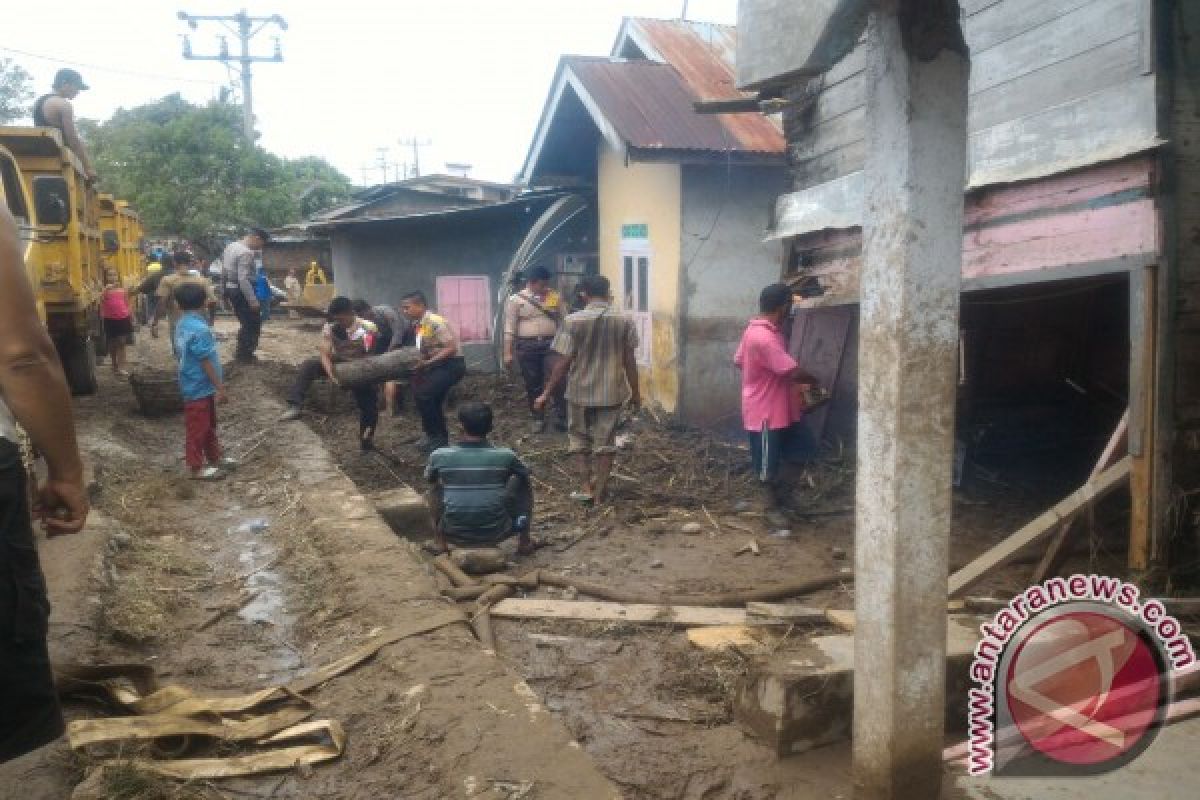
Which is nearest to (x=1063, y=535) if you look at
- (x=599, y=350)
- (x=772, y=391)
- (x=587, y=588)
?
(x=772, y=391)

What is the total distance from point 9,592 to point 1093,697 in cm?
372

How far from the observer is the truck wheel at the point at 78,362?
9367mm

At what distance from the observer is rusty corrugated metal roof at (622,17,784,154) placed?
34.0 ft

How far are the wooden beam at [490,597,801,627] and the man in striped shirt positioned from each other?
2.51 m

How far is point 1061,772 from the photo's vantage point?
333 centimetres

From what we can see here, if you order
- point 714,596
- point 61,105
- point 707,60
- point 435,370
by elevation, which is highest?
point 707,60

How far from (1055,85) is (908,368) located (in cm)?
372

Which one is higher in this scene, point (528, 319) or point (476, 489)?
point (528, 319)

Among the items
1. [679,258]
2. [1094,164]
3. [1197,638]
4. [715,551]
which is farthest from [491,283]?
[1197,638]

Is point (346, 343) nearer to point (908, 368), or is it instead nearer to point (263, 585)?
point (263, 585)

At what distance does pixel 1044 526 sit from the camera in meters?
4.97

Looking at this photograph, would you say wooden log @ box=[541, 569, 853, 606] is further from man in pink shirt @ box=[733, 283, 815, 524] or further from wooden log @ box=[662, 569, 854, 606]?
man in pink shirt @ box=[733, 283, 815, 524]

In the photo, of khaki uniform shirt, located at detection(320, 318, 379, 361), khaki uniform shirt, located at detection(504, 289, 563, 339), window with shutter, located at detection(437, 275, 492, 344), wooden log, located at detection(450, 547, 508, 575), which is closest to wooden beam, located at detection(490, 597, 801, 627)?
wooden log, located at detection(450, 547, 508, 575)

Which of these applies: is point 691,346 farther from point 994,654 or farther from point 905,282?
point 905,282
